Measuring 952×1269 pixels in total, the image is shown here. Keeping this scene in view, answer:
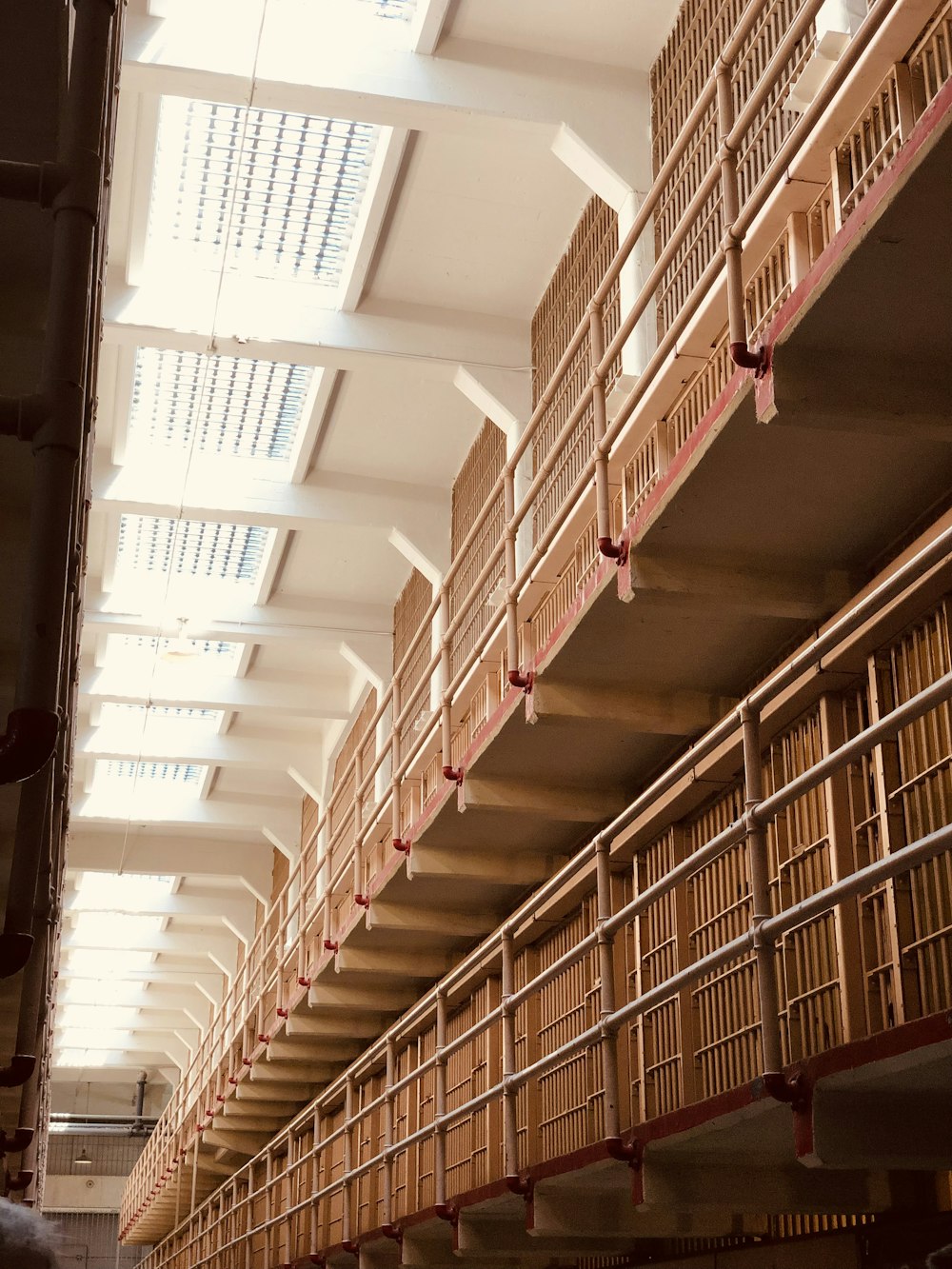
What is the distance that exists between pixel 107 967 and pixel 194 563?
48.5 ft

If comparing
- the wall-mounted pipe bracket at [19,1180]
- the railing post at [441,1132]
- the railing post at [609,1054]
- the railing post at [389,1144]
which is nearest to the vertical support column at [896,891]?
the railing post at [609,1054]

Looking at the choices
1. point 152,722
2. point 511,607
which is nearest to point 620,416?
point 511,607

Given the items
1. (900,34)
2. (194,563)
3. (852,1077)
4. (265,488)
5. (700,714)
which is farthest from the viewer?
(194,563)

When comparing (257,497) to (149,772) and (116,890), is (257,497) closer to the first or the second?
(149,772)

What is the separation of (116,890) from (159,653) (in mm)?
8368

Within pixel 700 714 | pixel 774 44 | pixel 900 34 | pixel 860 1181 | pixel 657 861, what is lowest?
pixel 860 1181

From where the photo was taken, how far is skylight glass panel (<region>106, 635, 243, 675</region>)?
65.4ft

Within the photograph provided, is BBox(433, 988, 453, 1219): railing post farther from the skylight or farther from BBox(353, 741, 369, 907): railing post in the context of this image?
the skylight

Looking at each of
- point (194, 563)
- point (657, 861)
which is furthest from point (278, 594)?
point (657, 861)

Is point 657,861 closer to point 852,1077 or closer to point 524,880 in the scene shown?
point 524,880

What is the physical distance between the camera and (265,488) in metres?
16.0

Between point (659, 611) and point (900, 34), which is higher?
point (900, 34)

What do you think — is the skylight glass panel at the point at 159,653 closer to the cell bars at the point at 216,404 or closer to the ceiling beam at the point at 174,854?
the cell bars at the point at 216,404

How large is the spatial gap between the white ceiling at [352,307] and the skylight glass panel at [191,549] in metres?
0.23
